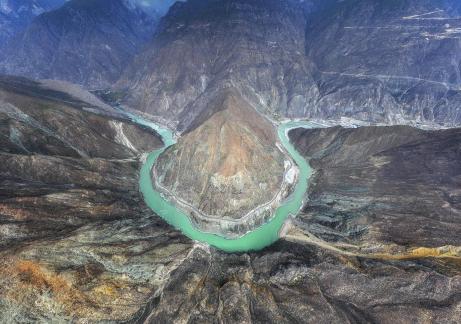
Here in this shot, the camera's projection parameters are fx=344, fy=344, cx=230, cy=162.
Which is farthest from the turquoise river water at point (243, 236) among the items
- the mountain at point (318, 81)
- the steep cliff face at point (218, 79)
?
the steep cliff face at point (218, 79)

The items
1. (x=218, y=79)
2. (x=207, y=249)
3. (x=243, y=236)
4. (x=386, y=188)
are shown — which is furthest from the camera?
(x=218, y=79)

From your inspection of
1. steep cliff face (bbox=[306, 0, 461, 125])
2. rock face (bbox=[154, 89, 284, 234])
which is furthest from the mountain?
rock face (bbox=[154, 89, 284, 234])

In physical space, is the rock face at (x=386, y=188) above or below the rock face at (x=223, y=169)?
below

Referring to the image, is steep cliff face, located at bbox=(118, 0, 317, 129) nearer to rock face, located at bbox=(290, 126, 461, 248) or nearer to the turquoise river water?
the turquoise river water

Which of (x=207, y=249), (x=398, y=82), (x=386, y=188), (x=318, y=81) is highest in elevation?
(x=207, y=249)

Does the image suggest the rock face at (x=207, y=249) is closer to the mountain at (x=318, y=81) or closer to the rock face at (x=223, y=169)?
the rock face at (x=223, y=169)

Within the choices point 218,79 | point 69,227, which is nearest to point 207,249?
point 69,227

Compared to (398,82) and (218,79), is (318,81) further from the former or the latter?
(218,79)
